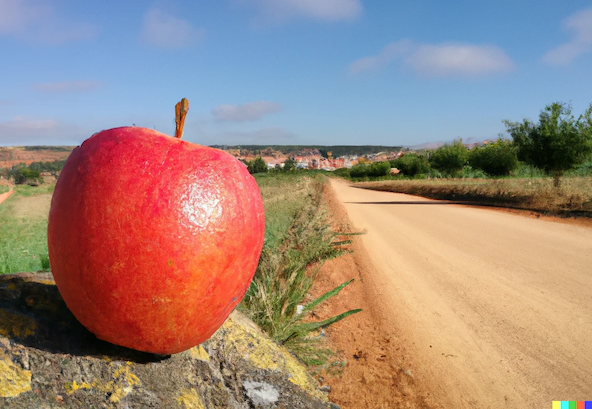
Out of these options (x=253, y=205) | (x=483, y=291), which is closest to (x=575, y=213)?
(x=483, y=291)

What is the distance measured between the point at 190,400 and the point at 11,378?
81cm

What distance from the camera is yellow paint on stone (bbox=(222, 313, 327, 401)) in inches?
111

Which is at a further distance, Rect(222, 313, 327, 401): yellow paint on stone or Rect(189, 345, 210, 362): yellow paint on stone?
Rect(222, 313, 327, 401): yellow paint on stone

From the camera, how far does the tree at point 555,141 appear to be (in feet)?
67.5

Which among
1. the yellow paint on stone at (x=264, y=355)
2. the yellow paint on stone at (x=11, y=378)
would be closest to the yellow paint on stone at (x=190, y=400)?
the yellow paint on stone at (x=264, y=355)

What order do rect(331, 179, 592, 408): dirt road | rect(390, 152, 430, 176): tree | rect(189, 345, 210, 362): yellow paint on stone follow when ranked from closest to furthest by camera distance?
rect(189, 345, 210, 362): yellow paint on stone, rect(331, 179, 592, 408): dirt road, rect(390, 152, 430, 176): tree

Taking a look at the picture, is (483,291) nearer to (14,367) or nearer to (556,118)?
(14,367)

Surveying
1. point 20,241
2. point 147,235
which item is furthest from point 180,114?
point 20,241

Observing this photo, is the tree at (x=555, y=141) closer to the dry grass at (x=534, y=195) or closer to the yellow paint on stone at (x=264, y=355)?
the dry grass at (x=534, y=195)

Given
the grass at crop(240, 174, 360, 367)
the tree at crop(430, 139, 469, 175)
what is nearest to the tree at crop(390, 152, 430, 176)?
the tree at crop(430, 139, 469, 175)

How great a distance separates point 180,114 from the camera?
2236 millimetres

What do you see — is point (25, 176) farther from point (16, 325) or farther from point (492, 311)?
point (16, 325)

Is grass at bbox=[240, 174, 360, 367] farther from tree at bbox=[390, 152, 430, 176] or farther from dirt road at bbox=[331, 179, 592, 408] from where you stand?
tree at bbox=[390, 152, 430, 176]

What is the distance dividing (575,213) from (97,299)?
17.1 metres
